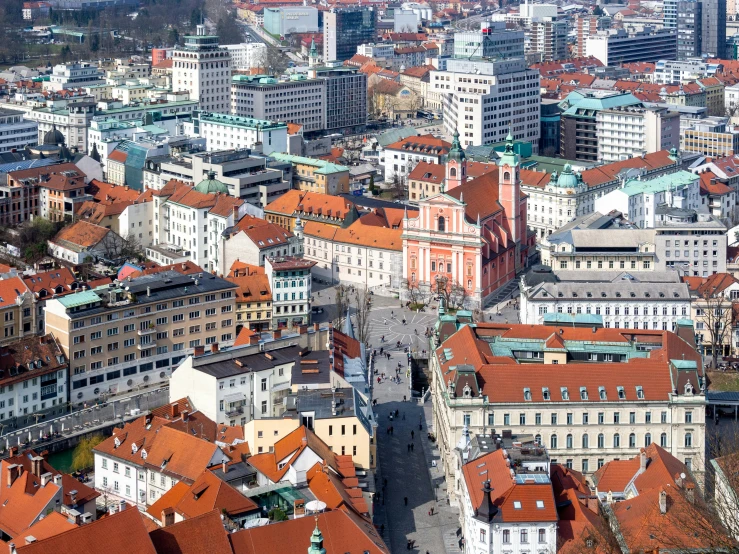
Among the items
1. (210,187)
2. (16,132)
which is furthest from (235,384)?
(16,132)

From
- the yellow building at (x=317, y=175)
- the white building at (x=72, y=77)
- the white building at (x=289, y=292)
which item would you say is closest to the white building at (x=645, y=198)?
A: the yellow building at (x=317, y=175)

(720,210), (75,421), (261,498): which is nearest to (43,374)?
(75,421)

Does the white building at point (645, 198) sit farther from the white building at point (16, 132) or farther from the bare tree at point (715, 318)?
the white building at point (16, 132)

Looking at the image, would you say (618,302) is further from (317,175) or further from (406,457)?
(317,175)

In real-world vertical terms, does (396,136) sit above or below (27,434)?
above

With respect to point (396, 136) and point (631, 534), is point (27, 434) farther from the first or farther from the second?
point (396, 136)

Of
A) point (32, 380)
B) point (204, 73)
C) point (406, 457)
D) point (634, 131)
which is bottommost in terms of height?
point (406, 457)
